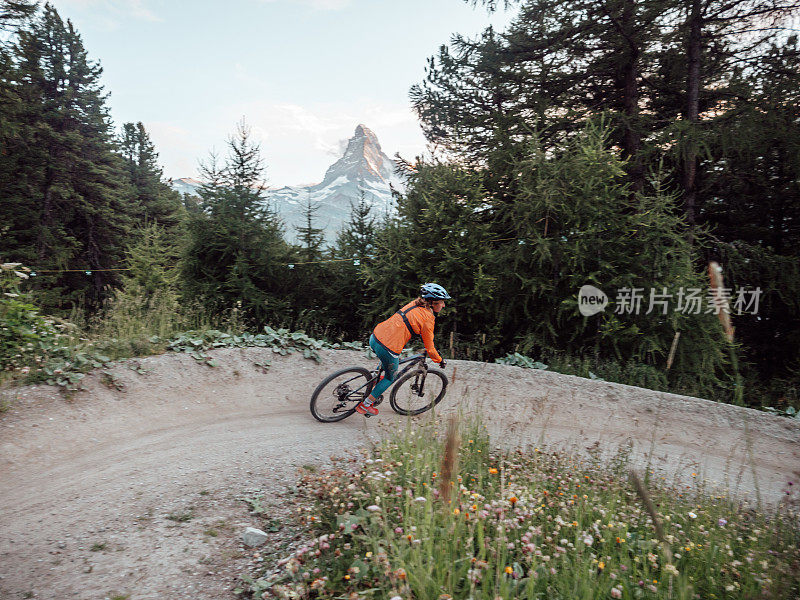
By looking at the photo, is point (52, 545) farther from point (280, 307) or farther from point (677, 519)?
point (280, 307)

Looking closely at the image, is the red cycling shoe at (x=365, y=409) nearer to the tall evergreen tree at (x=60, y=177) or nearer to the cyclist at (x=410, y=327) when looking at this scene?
the cyclist at (x=410, y=327)

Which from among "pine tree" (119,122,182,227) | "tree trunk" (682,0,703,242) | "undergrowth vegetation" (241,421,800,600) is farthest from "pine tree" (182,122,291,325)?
"pine tree" (119,122,182,227)

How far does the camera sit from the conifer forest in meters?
10.0

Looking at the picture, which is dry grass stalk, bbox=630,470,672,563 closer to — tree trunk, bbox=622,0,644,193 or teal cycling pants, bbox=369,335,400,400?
teal cycling pants, bbox=369,335,400,400

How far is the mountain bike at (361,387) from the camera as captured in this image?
21.6ft

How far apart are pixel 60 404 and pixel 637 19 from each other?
16.9 meters

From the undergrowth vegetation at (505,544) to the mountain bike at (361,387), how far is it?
2158 millimetres

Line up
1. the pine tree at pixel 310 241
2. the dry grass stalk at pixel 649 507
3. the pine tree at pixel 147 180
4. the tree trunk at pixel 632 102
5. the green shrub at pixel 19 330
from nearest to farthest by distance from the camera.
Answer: the dry grass stalk at pixel 649 507 → the green shrub at pixel 19 330 → the tree trunk at pixel 632 102 → the pine tree at pixel 310 241 → the pine tree at pixel 147 180

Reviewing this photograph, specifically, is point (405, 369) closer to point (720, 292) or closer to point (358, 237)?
point (720, 292)

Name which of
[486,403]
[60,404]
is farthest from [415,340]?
[60,404]

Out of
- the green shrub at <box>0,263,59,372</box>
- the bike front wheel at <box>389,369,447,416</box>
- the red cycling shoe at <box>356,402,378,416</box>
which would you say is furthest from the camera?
the bike front wheel at <box>389,369,447,416</box>

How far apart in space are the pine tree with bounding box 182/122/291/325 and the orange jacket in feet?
23.2

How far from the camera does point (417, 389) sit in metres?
7.13

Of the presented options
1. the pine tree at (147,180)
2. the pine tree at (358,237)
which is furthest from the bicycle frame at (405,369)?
the pine tree at (147,180)
